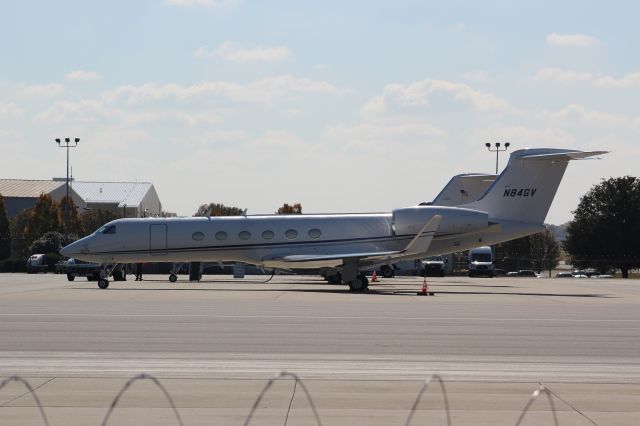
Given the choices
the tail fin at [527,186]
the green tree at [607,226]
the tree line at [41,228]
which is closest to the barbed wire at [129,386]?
the tail fin at [527,186]

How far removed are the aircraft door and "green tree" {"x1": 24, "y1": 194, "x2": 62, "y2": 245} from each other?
173 feet

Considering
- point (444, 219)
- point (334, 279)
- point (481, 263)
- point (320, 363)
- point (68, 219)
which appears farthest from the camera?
point (68, 219)

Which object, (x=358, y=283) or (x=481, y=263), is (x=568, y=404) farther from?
(x=481, y=263)

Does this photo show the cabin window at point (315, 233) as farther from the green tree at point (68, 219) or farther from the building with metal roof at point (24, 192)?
the building with metal roof at point (24, 192)

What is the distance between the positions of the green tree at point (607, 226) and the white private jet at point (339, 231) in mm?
50826

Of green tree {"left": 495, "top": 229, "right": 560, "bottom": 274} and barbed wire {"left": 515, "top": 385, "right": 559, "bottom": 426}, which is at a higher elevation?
green tree {"left": 495, "top": 229, "right": 560, "bottom": 274}

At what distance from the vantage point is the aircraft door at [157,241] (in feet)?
127

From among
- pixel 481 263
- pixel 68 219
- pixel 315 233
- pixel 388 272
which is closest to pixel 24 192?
pixel 68 219

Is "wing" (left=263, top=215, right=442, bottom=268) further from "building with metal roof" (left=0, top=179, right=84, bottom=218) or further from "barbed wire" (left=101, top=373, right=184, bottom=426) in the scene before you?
"building with metal roof" (left=0, top=179, right=84, bottom=218)

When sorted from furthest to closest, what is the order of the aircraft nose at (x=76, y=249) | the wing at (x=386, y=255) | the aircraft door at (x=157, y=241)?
1. the aircraft nose at (x=76, y=249)
2. the aircraft door at (x=157, y=241)
3. the wing at (x=386, y=255)

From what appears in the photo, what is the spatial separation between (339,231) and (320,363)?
85.2ft

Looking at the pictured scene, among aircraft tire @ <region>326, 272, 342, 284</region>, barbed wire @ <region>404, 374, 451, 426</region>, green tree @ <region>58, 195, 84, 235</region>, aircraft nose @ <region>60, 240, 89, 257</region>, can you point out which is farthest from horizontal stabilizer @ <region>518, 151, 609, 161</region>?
green tree @ <region>58, 195, 84, 235</region>

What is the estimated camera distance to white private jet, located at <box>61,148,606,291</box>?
126 feet

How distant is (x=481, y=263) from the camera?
66.1m
